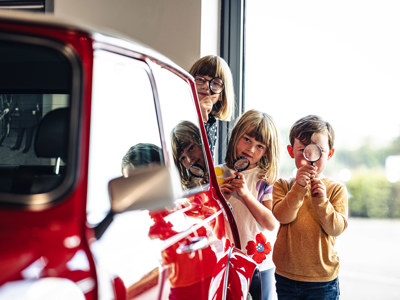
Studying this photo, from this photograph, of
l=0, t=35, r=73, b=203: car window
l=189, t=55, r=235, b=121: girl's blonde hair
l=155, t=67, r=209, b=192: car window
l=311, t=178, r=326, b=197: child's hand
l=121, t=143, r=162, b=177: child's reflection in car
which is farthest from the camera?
l=189, t=55, r=235, b=121: girl's blonde hair

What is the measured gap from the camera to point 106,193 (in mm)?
1137

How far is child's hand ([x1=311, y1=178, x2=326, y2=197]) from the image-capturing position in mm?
2438

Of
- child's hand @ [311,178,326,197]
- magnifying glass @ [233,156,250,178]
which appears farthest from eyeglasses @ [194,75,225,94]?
child's hand @ [311,178,326,197]

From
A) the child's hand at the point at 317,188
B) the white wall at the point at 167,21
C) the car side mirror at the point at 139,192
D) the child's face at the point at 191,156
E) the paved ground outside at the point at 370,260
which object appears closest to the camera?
the car side mirror at the point at 139,192

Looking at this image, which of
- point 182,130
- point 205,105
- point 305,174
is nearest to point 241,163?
point 305,174

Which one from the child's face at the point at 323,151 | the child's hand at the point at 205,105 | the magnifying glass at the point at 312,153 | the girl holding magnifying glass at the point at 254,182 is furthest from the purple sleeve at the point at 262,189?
the child's hand at the point at 205,105

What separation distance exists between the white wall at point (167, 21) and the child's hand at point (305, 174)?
1.58m

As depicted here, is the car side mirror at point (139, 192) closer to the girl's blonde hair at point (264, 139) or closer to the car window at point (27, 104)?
the car window at point (27, 104)

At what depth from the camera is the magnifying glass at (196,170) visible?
6.05 feet

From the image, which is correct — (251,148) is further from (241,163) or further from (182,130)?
(182,130)

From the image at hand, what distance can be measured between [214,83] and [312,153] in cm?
76

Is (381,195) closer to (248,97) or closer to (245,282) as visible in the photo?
(248,97)

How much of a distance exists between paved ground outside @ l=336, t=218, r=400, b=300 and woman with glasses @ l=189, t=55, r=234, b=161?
122 centimetres

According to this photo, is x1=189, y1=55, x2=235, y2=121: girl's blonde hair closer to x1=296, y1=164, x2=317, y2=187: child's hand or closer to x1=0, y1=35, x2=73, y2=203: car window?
x1=296, y1=164, x2=317, y2=187: child's hand
